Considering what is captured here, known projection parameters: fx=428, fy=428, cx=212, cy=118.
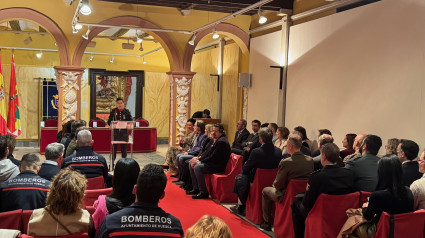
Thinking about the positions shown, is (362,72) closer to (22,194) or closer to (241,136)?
(241,136)

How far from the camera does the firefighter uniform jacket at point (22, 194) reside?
11.0 feet

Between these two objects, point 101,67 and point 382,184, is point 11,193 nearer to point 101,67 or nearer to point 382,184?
point 382,184

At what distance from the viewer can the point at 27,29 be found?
14.7 meters

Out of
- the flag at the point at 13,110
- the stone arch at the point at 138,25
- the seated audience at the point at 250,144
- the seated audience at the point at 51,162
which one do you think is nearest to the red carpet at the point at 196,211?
the seated audience at the point at 250,144

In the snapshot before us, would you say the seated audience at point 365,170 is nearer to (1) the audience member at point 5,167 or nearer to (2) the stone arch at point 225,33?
(1) the audience member at point 5,167

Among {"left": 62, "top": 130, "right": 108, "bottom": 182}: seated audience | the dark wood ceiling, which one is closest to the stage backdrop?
the dark wood ceiling

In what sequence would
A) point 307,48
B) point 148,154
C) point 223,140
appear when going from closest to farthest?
point 223,140
point 307,48
point 148,154

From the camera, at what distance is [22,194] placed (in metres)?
3.36

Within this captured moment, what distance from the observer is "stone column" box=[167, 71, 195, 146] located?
36.7ft

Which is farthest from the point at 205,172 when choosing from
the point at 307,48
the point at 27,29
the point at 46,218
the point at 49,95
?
the point at 27,29

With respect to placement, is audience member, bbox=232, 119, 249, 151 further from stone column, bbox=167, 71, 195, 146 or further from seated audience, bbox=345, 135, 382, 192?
seated audience, bbox=345, 135, 382, 192

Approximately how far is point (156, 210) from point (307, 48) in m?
6.98

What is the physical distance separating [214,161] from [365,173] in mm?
2883

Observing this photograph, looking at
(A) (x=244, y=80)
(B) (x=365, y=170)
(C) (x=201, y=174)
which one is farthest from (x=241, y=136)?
(B) (x=365, y=170)
